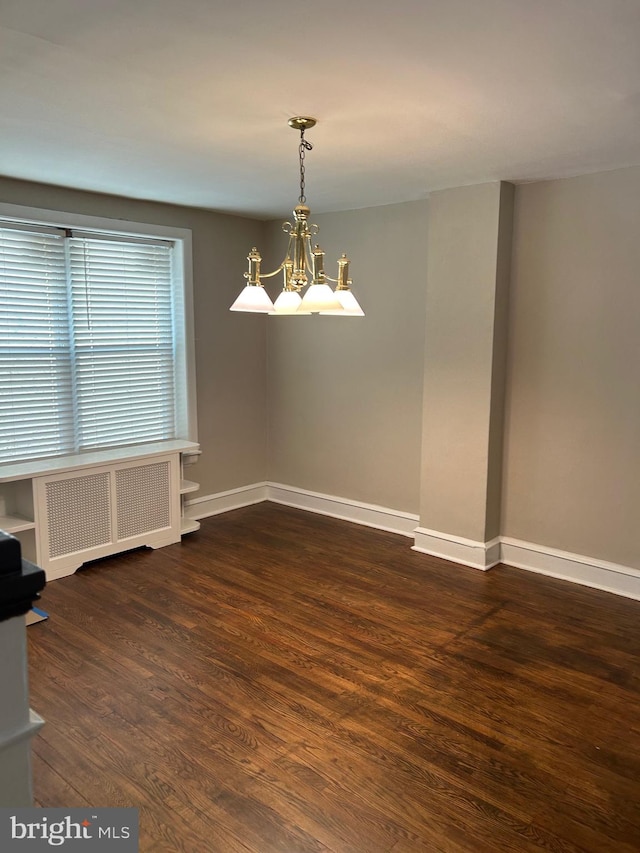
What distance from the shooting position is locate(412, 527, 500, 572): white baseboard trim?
4230 mm

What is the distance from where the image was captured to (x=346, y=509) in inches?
208

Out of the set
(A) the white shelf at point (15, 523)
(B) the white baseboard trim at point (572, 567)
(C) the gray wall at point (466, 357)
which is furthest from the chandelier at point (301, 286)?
(B) the white baseboard trim at point (572, 567)

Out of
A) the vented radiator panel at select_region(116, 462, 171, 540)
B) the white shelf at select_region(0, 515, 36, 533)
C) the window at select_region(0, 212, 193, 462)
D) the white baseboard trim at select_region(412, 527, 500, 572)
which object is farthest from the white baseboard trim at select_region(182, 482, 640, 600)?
the white shelf at select_region(0, 515, 36, 533)

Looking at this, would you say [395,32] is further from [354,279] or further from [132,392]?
[132,392]

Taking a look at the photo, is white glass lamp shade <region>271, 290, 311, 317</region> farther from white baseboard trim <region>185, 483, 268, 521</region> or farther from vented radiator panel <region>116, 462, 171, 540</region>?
white baseboard trim <region>185, 483, 268, 521</region>

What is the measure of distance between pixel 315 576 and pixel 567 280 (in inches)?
94.9

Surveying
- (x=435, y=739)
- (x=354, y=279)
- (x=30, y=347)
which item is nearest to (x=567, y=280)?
(x=354, y=279)

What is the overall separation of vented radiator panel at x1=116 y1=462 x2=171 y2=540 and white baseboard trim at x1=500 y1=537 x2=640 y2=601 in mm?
2381

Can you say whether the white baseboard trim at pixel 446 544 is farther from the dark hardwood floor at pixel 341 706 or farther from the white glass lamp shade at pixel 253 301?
the white glass lamp shade at pixel 253 301

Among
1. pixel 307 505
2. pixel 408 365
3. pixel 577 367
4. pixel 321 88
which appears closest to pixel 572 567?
pixel 577 367

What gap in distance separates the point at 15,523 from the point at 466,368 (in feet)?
9.70

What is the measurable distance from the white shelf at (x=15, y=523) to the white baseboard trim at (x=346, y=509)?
7.72 feet

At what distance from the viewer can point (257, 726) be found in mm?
2568

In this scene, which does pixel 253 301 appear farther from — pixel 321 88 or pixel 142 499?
pixel 142 499
